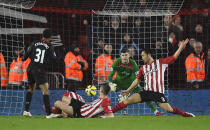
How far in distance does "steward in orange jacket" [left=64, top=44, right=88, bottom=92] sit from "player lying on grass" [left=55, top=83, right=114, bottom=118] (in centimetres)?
332

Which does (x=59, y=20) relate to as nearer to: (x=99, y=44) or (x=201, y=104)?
(x=99, y=44)

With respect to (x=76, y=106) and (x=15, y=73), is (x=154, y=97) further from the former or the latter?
(x=15, y=73)

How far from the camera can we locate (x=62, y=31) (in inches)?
519

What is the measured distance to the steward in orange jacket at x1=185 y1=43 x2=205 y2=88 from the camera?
36.3ft

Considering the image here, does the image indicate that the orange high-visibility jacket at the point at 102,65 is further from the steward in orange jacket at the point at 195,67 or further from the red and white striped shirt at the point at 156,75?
the red and white striped shirt at the point at 156,75

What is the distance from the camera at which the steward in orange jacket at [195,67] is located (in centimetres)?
1106

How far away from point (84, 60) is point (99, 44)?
79 centimetres

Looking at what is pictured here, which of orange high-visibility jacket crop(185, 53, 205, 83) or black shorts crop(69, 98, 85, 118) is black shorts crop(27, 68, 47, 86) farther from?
orange high-visibility jacket crop(185, 53, 205, 83)

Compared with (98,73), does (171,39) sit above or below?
above

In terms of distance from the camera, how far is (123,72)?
32.4ft

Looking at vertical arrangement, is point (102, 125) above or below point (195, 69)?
below

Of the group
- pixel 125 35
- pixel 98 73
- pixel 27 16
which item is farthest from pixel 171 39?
pixel 27 16

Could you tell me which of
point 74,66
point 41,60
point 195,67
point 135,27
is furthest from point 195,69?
point 41,60

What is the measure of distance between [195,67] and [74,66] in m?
3.17
